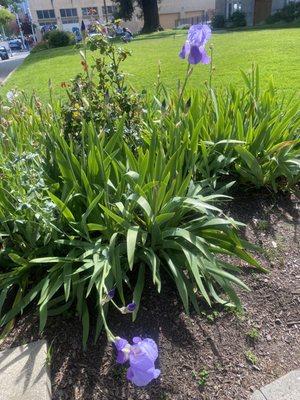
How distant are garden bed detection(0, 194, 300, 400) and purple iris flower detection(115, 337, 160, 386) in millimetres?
534

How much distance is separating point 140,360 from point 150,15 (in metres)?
34.8

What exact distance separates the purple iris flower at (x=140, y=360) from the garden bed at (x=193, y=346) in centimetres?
53

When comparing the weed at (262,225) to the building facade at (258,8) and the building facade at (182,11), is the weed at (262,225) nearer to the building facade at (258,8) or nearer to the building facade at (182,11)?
the building facade at (258,8)

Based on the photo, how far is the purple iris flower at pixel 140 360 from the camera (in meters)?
1.19

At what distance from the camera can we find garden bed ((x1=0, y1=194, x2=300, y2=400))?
1.68 meters

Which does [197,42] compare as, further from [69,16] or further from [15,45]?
[69,16]

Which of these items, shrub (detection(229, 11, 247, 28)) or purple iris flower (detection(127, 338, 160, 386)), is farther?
shrub (detection(229, 11, 247, 28))

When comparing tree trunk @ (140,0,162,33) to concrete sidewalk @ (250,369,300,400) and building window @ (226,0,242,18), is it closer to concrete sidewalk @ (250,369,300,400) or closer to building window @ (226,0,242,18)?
building window @ (226,0,242,18)

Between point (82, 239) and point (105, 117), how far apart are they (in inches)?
37.9

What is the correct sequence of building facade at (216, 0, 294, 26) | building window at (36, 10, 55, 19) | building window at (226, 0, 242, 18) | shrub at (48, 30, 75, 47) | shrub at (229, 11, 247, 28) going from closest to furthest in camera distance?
shrub at (48, 30, 75, 47), building facade at (216, 0, 294, 26), shrub at (229, 11, 247, 28), building window at (226, 0, 242, 18), building window at (36, 10, 55, 19)

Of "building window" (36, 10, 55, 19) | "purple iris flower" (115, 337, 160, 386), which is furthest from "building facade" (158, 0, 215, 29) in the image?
"purple iris flower" (115, 337, 160, 386)

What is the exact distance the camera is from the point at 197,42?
207 centimetres

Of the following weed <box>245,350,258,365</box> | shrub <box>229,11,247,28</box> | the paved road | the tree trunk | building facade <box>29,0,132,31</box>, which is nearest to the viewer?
weed <box>245,350,258,365</box>

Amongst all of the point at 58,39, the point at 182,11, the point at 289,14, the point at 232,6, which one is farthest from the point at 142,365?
the point at 182,11
